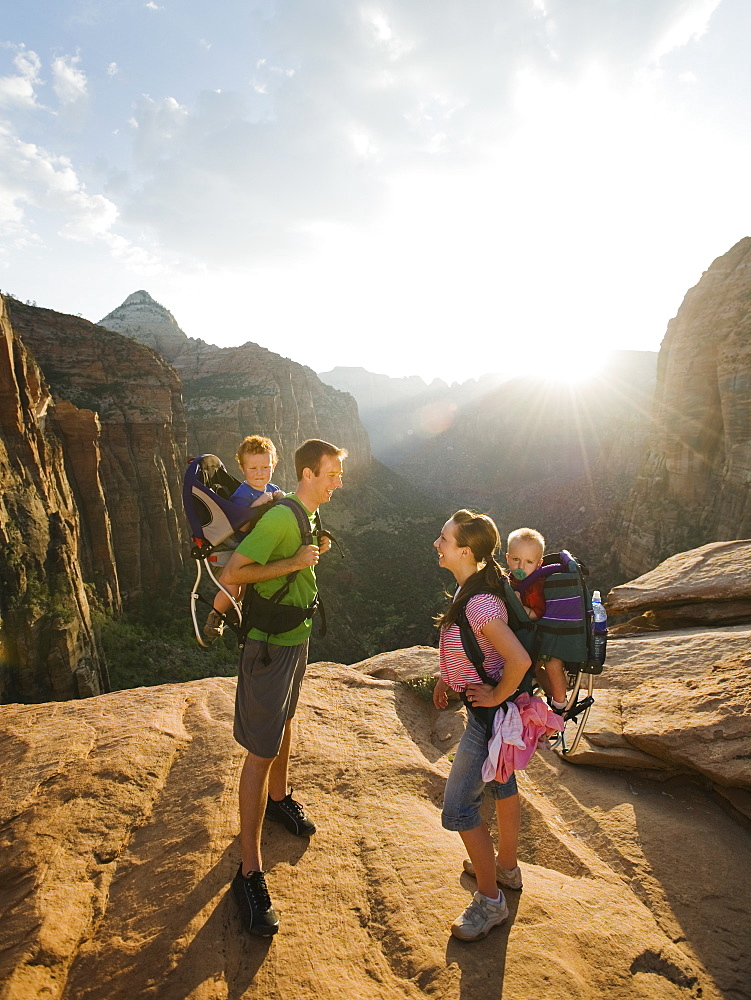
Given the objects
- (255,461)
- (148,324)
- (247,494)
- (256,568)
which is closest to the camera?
(256,568)

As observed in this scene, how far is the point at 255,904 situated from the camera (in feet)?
8.74

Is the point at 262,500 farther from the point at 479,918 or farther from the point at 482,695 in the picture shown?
the point at 479,918

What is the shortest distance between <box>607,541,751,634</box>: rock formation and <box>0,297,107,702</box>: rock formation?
1517 cm

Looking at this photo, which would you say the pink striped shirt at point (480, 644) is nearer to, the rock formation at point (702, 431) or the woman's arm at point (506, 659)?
the woman's arm at point (506, 659)

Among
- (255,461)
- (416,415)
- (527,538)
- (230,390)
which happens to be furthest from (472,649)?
(416,415)

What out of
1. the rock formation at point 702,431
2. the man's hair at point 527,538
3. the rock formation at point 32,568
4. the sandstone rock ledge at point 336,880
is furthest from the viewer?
the rock formation at point 702,431

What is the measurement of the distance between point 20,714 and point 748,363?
104ft

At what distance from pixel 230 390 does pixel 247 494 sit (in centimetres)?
4692

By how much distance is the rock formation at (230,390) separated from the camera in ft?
134

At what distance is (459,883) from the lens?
305 centimetres

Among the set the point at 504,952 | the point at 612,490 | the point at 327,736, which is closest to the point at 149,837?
the point at 327,736

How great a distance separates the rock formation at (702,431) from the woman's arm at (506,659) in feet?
90.9

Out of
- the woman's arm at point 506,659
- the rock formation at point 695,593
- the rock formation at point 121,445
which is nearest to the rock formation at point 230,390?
the rock formation at point 121,445

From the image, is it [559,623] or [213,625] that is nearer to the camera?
[559,623]
